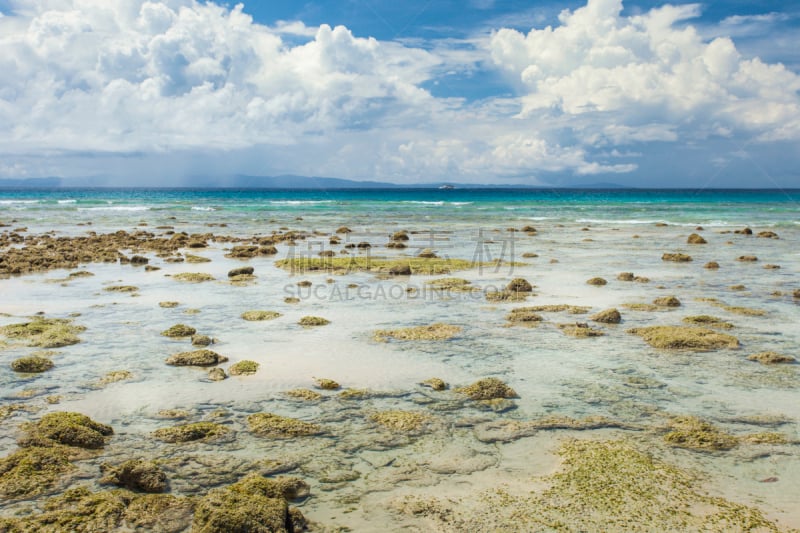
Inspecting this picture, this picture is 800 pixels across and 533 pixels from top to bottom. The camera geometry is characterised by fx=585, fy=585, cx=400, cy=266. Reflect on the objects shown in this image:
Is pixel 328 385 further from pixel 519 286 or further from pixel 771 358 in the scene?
pixel 519 286

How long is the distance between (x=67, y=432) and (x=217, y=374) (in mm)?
2820

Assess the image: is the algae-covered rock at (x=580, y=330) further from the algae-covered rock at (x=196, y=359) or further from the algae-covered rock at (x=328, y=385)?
the algae-covered rock at (x=196, y=359)

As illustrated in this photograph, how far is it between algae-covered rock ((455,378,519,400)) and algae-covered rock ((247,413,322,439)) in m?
2.55

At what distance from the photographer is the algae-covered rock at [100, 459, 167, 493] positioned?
638cm

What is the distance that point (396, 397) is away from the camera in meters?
9.23

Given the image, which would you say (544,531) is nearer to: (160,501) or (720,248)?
(160,501)

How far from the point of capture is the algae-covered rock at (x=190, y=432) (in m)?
7.64

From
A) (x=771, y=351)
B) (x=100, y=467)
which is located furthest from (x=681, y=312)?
(x=100, y=467)

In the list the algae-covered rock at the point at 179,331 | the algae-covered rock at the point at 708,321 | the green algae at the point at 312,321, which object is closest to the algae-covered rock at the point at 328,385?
the green algae at the point at 312,321

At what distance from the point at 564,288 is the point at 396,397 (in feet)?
36.5

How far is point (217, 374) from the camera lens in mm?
10008

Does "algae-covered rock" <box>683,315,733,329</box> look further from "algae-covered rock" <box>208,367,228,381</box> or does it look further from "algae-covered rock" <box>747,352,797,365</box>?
"algae-covered rock" <box>208,367,228,381</box>

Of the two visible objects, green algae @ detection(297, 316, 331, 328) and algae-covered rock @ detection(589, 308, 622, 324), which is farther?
algae-covered rock @ detection(589, 308, 622, 324)

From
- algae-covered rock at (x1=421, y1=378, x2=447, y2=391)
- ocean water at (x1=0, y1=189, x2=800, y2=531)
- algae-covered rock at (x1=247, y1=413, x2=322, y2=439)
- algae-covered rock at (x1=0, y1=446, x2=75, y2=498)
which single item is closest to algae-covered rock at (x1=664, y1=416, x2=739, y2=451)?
ocean water at (x1=0, y1=189, x2=800, y2=531)
